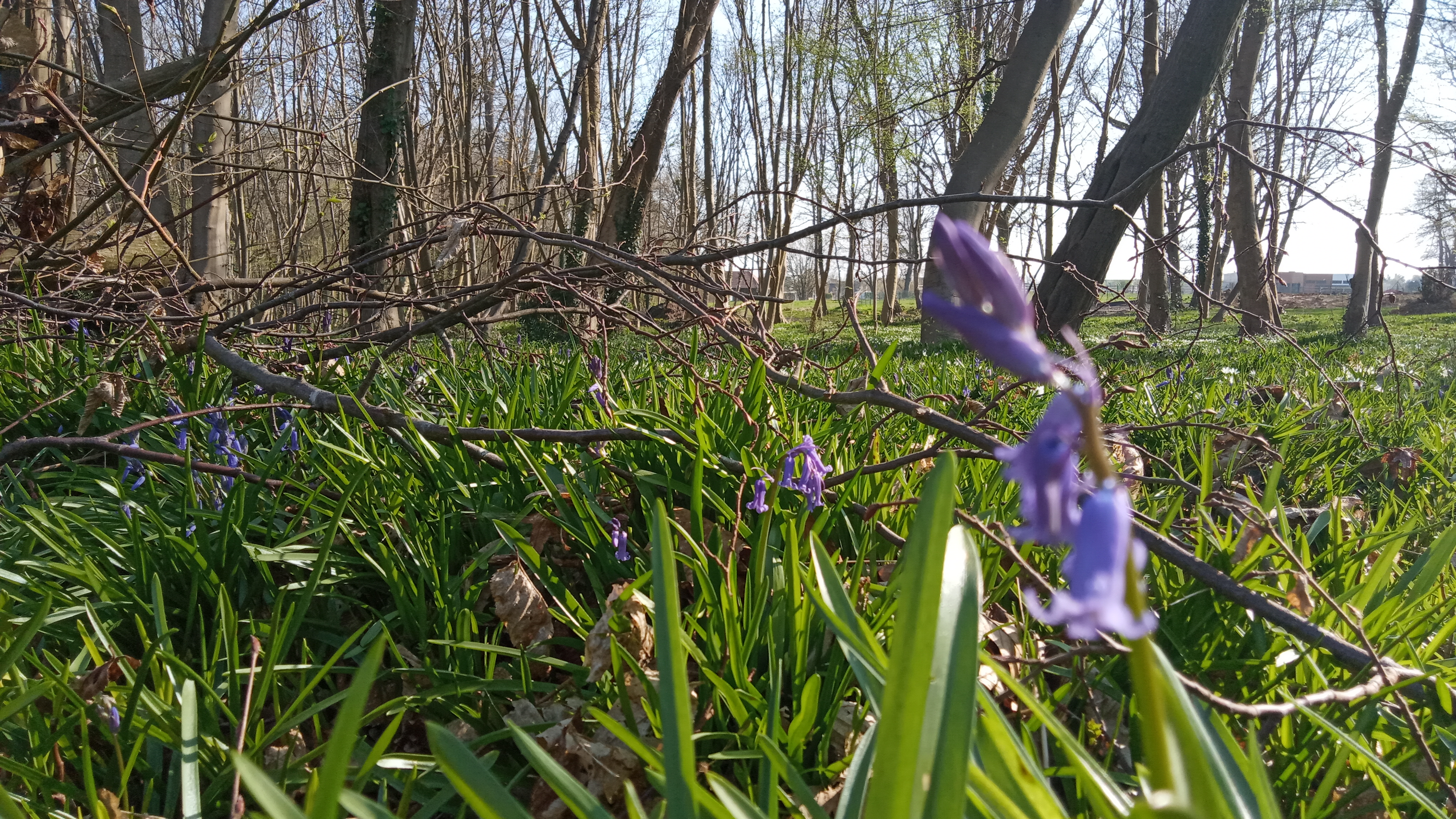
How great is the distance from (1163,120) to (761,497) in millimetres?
7170

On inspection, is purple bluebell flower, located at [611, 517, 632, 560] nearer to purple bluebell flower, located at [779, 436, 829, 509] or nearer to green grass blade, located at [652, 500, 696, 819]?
purple bluebell flower, located at [779, 436, 829, 509]

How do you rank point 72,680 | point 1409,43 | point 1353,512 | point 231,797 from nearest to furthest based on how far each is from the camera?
point 231,797 < point 72,680 < point 1353,512 < point 1409,43

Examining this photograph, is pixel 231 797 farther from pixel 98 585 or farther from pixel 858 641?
pixel 858 641

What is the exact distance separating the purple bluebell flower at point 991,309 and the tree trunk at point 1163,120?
6931 mm

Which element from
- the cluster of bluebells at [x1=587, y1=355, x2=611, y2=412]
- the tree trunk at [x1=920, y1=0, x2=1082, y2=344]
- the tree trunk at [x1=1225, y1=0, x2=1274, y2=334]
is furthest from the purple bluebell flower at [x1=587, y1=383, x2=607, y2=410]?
the tree trunk at [x1=1225, y1=0, x2=1274, y2=334]

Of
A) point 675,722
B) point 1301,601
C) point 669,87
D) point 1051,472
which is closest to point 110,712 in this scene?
point 675,722

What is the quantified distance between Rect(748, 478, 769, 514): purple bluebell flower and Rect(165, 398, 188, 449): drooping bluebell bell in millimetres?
1861

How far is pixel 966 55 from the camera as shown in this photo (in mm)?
15000

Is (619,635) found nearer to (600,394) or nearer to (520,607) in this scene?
(520,607)

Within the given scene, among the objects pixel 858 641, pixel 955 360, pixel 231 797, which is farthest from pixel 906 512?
pixel 955 360

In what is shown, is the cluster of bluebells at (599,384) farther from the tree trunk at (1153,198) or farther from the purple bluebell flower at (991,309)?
the tree trunk at (1153,198)

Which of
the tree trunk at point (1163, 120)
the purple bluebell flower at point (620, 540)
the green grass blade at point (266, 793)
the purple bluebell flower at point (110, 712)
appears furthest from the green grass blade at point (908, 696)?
the tree trunk at point (1163, 120)

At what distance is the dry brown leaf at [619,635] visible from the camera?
54.9 inches

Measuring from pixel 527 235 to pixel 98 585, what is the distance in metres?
1.73
